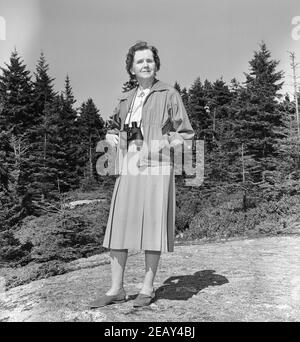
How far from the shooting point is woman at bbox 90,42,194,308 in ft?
11.3

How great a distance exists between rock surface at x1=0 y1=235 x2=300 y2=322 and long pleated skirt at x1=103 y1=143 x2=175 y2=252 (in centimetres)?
54

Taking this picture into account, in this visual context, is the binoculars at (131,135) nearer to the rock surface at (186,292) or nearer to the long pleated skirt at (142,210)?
the long pleated skirt at (142,210)

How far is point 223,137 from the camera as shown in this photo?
3341 centimetres

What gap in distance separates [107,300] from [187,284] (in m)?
1.22

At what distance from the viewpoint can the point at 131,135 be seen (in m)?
3.55

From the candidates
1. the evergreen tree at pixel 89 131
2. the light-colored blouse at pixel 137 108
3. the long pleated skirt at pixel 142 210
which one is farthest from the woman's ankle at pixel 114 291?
the evergreen tree at pixel 89 131

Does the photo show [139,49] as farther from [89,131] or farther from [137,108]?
[89,131]

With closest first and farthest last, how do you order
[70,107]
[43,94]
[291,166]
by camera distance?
[291,166] < [43,94] < [70,107]

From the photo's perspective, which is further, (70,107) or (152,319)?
(70,107)

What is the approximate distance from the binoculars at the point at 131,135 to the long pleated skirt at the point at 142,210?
106 mm

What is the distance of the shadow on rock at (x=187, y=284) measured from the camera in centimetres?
398
